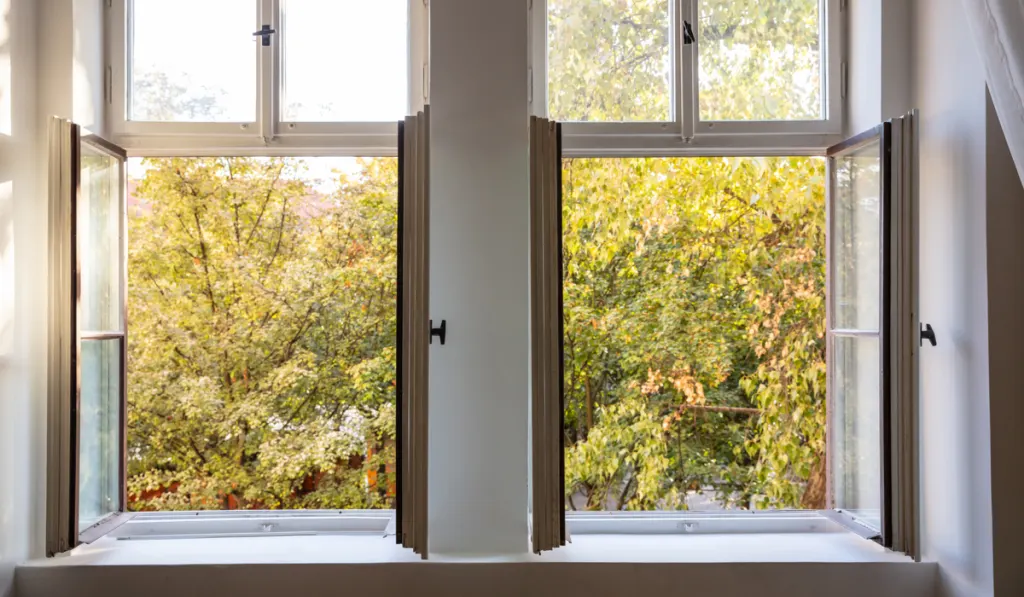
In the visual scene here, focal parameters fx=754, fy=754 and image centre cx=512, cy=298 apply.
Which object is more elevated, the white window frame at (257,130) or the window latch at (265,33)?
the window latch at (265,33)

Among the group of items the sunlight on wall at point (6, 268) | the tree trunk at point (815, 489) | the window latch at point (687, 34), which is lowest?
the tree trunk at point (815, 489)

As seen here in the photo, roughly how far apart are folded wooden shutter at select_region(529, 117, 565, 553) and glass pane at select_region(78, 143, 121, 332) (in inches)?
54.2

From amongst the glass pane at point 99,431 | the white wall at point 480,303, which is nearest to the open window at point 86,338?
the glass pane at point 99,431

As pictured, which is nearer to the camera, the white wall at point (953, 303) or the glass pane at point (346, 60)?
the white wall at point (953, 303)

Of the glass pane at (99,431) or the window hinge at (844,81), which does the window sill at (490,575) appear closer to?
the glass pane at (99,431)

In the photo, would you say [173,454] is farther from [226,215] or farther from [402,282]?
[402,282]

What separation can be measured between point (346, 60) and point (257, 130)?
0.40 m

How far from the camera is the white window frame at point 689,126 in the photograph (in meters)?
2.58

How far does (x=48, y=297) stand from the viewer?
2273 millimetres

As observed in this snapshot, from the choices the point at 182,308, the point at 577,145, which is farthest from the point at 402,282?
the point at 182,308

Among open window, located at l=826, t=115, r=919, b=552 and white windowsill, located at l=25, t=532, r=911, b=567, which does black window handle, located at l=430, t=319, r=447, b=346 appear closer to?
white windowsill, located at l=25, t=532, r=911, b=567

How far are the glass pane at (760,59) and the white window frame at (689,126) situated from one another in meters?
0.04

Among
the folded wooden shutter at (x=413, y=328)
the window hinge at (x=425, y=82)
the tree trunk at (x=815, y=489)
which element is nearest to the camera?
the folded wooden shutter at (x=413, y=328)

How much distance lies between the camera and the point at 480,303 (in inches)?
93.4
